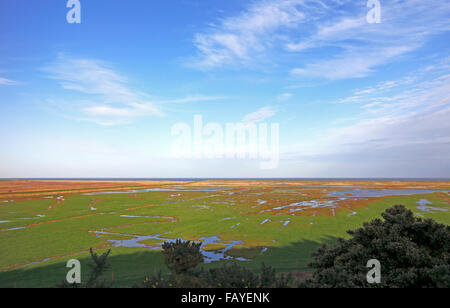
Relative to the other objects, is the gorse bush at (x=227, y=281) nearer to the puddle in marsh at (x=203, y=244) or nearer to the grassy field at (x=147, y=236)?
the grassy field at (x=147, y=236)

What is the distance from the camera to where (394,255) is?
37.8 feet

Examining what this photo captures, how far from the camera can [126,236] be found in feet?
98.7

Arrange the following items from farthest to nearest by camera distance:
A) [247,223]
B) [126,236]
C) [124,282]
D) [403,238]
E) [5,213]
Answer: [5,213] → [247,223] → [126,236] → [124,282] → [403,238]

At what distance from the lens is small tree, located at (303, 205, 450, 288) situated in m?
9.93

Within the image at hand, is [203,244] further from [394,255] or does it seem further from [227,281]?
[394,255]

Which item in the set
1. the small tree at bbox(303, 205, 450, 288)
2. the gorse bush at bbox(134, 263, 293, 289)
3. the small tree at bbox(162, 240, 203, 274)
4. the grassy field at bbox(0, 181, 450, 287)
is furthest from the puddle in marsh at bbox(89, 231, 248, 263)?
the gorse bush at bbox(134, 263, 293, 289)

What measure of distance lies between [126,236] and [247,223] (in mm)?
16662

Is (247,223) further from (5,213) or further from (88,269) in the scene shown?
(5,213)

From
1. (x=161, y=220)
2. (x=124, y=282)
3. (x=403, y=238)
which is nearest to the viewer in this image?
(x=403, y=238)

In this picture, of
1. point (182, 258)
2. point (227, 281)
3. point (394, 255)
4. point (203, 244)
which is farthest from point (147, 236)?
point (394, 255)

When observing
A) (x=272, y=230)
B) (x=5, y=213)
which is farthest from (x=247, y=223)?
(x=5, y=213)
